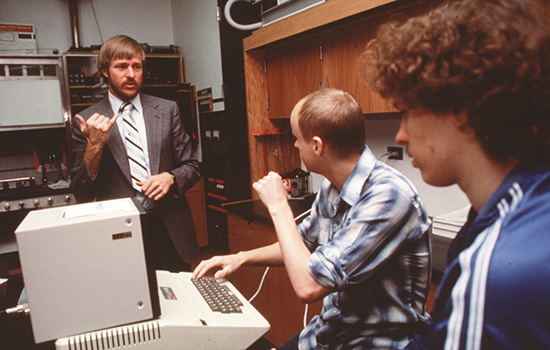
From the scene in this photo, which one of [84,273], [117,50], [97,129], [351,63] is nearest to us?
[84,273]

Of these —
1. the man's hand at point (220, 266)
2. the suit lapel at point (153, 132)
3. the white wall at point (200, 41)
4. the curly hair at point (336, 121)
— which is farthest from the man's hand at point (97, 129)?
the white wall at point (200, 41)

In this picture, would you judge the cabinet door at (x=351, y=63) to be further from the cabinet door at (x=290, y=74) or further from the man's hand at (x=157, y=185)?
the man's hand at (x=157, y=185)

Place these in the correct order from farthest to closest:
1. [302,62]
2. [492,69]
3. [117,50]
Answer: [302,62] < [117,50] < [492,69]

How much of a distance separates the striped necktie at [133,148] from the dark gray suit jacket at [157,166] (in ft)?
0.09

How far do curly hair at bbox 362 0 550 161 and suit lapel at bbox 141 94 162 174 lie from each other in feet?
4.79

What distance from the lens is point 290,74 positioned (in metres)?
2.73

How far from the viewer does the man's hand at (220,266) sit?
1176 millimetres

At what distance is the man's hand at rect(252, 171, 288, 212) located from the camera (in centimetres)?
117

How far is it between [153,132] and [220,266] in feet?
2.93

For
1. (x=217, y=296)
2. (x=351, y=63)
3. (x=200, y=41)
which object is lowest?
(x=217, y=296)

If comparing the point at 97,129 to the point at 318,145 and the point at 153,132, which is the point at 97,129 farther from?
the point at 318,145

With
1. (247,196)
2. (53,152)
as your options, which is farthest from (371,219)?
(53,152)

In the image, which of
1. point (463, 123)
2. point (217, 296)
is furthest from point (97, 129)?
point (463, 123)

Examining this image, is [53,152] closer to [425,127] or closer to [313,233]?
[313,233]
